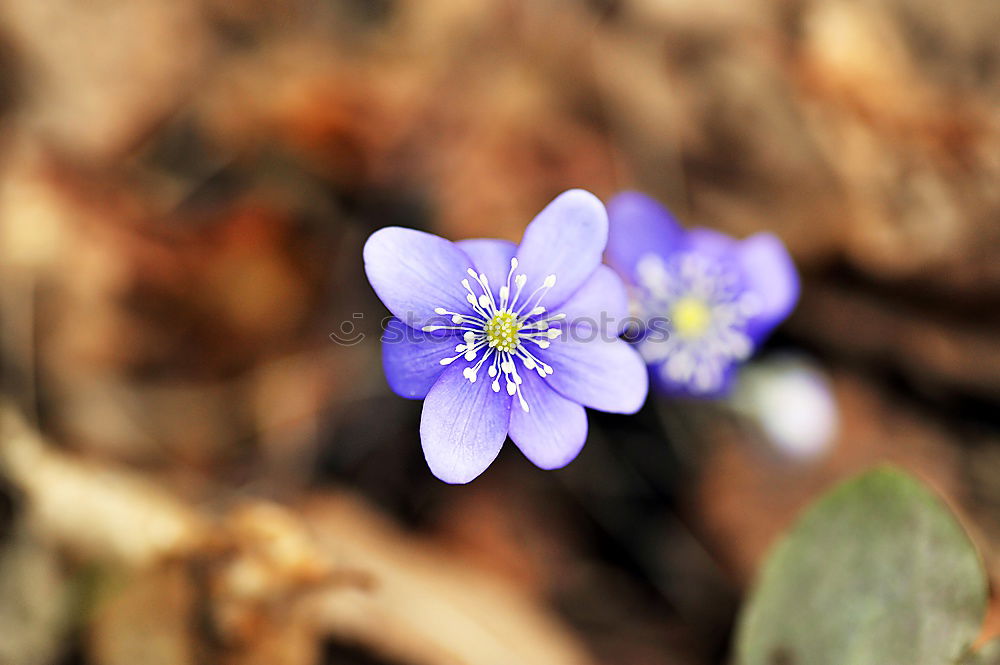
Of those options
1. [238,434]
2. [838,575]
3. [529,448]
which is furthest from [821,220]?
[238,434]

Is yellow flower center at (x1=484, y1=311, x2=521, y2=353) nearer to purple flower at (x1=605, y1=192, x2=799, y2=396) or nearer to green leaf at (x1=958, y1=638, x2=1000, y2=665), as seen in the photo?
purple flower at (x1=605, y1=192, x2=799, y2=396)

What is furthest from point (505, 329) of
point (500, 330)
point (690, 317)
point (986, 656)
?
point (986, 656)

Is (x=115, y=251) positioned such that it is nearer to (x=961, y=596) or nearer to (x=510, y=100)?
(x=510, y=100)

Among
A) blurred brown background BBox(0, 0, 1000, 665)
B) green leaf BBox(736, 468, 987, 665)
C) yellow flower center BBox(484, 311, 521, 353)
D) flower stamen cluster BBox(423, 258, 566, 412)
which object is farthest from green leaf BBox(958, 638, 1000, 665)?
yellow flower center BBox(484, 311, 521, 353)

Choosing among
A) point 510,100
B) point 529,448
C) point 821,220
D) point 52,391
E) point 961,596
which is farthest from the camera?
point 510,100

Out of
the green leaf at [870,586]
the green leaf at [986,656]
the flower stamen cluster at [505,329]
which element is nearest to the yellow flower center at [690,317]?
the green leaf at [870,586]
